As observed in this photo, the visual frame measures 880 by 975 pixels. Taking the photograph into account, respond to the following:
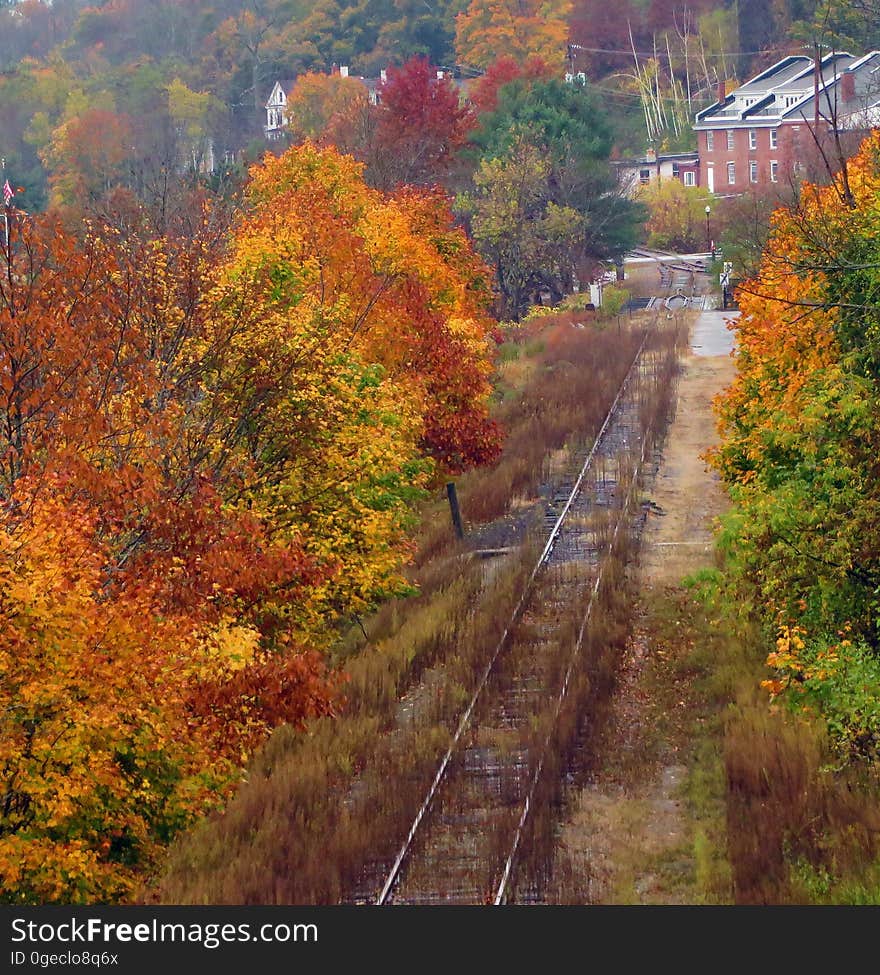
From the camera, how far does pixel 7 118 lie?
13712cm

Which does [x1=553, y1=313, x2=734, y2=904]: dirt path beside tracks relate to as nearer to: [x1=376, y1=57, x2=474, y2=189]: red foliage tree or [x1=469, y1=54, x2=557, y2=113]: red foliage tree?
[x1=376, y1=57, x2=474, y2=189]: red foliage tree

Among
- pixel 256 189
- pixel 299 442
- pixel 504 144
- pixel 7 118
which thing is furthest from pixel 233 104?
pixel 299 442

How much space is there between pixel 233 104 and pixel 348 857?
137632mm

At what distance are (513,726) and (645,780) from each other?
7.08 ft

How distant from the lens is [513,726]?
1842 cm

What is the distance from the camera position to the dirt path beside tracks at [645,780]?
47.4 ft

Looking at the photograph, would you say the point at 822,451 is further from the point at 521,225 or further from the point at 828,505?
the point at 521,225

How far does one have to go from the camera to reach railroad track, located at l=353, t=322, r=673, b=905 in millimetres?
14312

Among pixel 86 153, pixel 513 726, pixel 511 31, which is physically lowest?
pixel 513 726

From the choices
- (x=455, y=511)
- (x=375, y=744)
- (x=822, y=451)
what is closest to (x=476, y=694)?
(x=375, y=744)

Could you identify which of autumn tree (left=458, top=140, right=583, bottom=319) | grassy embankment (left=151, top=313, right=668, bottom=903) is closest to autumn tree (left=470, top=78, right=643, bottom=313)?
autumn tree (left=458, top=140, right=583, bottom=319)

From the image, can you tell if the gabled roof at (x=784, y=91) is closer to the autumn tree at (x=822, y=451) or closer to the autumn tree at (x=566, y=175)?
the autumn tree at (x=566, y=175)

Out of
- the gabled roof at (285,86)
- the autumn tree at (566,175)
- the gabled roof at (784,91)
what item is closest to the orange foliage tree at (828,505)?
the autumn tree at (566,175)

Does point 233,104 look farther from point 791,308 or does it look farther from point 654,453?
point 791,308
